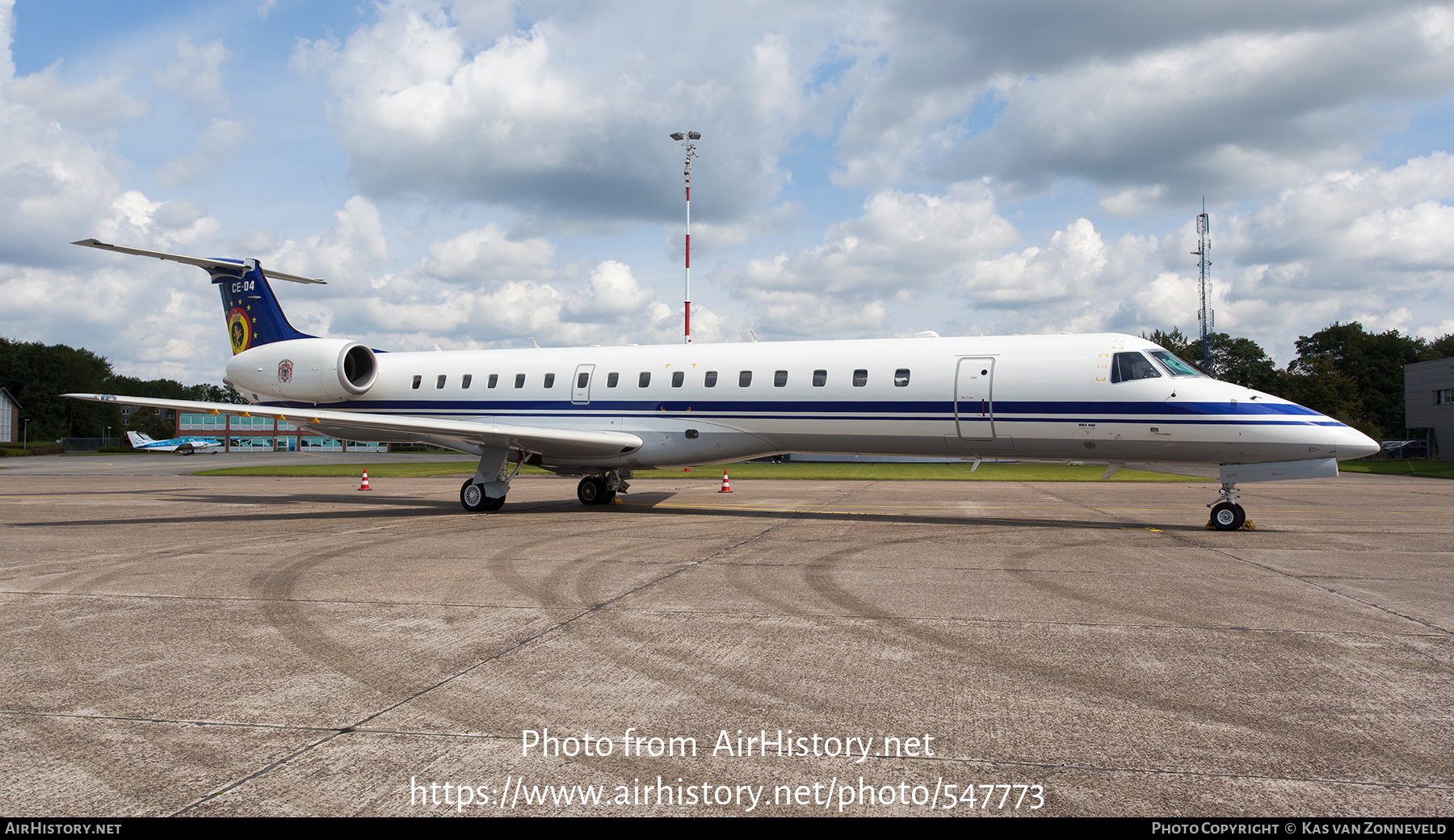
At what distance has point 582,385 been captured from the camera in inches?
671

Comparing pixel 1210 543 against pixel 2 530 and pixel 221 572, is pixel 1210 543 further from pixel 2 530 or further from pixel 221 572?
pixel 2 530

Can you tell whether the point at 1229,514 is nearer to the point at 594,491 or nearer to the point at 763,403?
the point at 763,403

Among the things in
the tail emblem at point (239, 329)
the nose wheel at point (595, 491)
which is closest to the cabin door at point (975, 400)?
the nose wheel at point (595, 491)

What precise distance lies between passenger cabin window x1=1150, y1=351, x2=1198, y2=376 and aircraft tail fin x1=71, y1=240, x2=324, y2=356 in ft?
56.8

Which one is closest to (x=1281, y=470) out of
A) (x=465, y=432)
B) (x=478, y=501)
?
(x=465, y=432)

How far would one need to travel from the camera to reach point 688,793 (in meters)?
3.46

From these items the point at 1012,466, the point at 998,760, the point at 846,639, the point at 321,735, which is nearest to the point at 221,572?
the point at 321,735

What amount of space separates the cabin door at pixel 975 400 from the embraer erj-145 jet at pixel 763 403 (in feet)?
0.09

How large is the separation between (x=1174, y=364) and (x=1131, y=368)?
661mm

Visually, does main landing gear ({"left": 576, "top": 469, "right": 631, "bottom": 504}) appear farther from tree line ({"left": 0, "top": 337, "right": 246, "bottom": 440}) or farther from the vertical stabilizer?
tree line ({"left": 0, "top": 337, "right": 246, "bottom": 440})

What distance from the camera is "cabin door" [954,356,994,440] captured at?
13.7 meters

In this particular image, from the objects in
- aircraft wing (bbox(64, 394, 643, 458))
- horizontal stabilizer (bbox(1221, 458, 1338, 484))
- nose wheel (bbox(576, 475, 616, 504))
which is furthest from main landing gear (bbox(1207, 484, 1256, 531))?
nose wheel (bbox(576, 475, 616, 504))

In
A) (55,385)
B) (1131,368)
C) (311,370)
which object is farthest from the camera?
(55,385)

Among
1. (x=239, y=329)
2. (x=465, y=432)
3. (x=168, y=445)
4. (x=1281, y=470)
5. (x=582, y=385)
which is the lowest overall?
(x=168, y=445)
